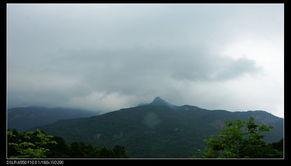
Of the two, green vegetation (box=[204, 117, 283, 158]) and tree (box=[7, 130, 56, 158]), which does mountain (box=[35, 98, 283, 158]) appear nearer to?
tree (box=[7, 130, 56, 158])

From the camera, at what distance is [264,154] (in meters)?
8.38

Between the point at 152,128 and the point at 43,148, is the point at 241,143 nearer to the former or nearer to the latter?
the point at 43,148

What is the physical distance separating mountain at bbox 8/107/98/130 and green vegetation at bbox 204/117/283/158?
12.3 m

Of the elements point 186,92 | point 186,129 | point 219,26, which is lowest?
point 186,129

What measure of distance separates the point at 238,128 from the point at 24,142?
4.61 meters

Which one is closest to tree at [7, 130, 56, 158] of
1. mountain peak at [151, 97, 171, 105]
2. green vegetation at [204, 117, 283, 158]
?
green vegetation at [204, 117, 283, 158]

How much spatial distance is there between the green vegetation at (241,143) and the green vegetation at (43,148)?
9.43 feet

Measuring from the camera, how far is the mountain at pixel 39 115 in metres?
20.1

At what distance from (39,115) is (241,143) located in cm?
1460

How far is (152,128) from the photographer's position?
18266mm

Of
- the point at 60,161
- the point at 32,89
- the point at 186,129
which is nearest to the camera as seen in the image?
the point at 60,161

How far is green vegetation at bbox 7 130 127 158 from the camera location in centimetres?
890

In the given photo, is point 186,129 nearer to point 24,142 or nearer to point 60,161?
point 24,142
